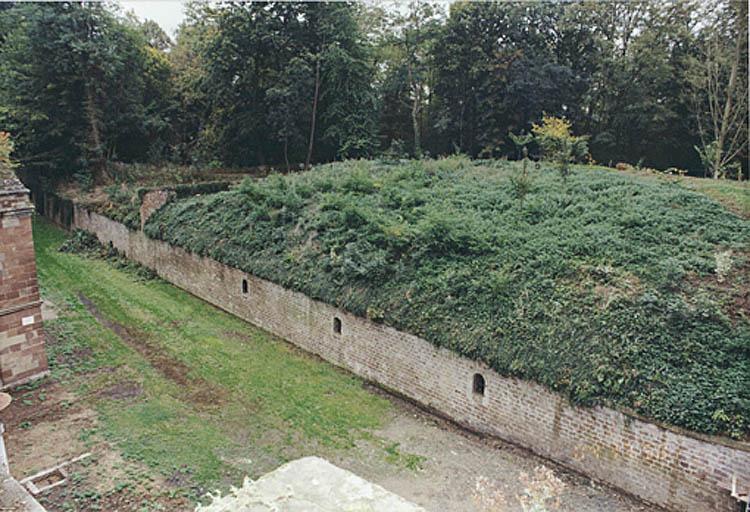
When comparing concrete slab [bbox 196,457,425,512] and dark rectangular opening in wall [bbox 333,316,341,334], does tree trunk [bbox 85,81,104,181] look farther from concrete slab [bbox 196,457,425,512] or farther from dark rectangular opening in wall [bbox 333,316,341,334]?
concrete slab [bbox 196,457,425,512]

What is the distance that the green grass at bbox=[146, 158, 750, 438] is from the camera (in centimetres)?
815

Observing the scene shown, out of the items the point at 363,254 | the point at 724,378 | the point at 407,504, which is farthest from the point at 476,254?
the point at 407,504

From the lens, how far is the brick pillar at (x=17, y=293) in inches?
407

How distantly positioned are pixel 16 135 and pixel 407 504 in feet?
100

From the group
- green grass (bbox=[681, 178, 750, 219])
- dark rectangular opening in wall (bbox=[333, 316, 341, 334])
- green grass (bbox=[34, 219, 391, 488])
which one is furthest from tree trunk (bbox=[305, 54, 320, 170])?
green grass (bbox=[681, 178, 750, 219])

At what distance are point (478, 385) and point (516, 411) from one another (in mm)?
871

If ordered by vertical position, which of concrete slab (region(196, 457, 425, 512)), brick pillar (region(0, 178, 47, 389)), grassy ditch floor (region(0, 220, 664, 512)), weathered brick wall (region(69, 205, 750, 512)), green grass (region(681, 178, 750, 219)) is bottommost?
grassy ditch floor (region(0, 220, 664, 512))

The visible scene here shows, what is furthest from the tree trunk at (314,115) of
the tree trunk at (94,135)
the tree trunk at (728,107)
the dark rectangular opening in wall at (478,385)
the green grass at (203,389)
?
the dark rectangular opening in wall at (478,385)

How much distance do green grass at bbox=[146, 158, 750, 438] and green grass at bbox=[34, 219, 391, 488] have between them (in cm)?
186

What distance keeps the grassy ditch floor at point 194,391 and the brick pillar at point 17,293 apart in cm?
63

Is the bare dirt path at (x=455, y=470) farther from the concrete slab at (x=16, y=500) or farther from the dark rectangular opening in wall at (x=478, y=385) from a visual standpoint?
the concrete slab at (x=16, y=500)

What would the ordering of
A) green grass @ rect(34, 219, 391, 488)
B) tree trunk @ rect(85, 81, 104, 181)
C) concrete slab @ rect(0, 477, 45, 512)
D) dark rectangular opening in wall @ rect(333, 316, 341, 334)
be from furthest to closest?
1. tree trunk @ rect(85, 81, 104, 181)
2. dark rectangular opening in wall @ rect(333, 316, 341, 334)
3. green grass @ rect(34, 219, 391, 488)
4. concrete slab @ rect(0, 477, 45, 512)

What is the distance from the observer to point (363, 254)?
12.5 metres

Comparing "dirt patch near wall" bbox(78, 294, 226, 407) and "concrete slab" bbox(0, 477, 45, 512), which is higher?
"concrete slab" bbox(0, 477, 45, 512)
